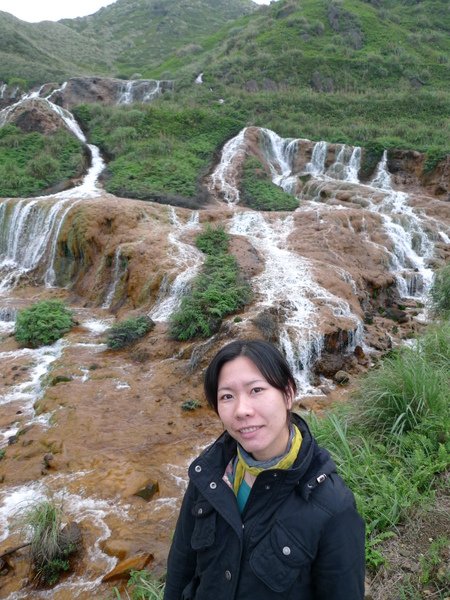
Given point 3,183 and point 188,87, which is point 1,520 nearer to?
point 3,183

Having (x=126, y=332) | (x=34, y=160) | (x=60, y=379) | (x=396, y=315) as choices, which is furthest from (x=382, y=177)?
(x=60, y=379)

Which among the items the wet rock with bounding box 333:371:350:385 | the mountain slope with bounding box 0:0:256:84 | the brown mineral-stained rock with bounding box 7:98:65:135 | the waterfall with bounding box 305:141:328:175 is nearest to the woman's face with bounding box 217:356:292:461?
the wet rock with bounding box 333:371:350:385

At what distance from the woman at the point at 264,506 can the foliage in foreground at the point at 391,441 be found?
1.22 m

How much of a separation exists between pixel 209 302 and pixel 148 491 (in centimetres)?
478

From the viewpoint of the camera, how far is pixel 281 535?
58.0 inches

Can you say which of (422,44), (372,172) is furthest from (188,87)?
(422,44)

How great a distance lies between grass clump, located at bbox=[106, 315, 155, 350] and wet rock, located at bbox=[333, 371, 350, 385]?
165 inches

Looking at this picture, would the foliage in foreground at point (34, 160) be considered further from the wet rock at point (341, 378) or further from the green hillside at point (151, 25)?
the green hillside at point (151, 25)

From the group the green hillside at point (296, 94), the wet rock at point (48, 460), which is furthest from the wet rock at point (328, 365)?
the green hillside at point (296, 94)

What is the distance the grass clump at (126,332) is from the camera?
940 cm

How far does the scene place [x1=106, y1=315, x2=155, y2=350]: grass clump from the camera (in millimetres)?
9398

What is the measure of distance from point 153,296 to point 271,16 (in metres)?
44.2

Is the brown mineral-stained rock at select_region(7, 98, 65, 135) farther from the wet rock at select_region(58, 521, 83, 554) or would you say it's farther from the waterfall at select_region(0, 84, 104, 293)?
the wet rock at select_region(58, 521, 83, 554)

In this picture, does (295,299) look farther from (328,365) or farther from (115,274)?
(115,274)
